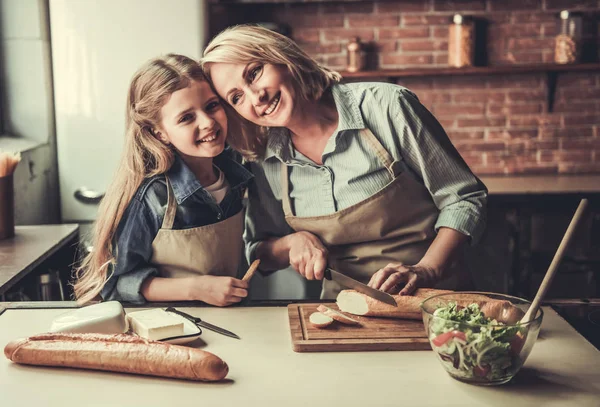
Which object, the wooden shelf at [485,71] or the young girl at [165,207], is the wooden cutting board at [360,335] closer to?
the young girl at [165,207]

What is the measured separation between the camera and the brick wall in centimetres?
388

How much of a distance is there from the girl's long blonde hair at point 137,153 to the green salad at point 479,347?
35.4 inches

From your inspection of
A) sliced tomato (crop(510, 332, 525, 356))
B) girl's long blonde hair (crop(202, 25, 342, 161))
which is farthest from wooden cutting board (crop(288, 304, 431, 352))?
girl's long blonde hair (crop(202, 25, 342, 161))

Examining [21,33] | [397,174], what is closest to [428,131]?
[397,174]

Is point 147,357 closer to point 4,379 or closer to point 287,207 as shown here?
point 4,379

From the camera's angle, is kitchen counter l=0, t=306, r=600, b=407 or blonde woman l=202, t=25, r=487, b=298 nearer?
kitchen counter l=0, t=306, r=600, b=407

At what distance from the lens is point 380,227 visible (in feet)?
6.44

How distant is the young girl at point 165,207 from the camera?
1721 millimetres

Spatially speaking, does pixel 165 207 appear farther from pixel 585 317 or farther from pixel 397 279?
pixel 585 317

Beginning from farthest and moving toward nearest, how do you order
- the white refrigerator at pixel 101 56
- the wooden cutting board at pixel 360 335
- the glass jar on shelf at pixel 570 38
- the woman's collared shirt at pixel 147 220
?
the glass jar on shelf at pixel 570 38 → the white refrigerator at pixel 101 56 → the woman's collared shirt at pixel 147 220 → the wooden cutting board at pixel 360 335

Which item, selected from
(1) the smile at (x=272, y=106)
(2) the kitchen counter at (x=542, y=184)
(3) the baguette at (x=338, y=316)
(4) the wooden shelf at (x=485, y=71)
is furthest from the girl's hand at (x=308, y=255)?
(4) the wooden shelf at (x=485, y=71)

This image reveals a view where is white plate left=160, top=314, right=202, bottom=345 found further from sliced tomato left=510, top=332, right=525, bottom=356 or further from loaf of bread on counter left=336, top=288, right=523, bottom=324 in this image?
sliced tomato left=510, top=332, right=525, bottom=356

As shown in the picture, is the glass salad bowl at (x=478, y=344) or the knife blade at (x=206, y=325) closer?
the glass salad bowl at (x=478, y=344)

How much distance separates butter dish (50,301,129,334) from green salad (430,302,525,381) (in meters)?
0.61
